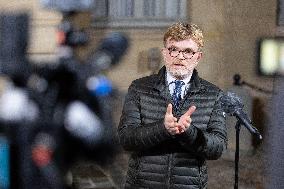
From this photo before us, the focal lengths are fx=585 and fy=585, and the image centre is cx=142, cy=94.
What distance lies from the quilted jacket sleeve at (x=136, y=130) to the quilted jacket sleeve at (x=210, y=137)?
0.28 feet

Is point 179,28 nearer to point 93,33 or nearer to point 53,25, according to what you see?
point 53,25

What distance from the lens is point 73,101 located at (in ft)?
16.6

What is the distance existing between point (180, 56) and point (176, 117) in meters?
0.24

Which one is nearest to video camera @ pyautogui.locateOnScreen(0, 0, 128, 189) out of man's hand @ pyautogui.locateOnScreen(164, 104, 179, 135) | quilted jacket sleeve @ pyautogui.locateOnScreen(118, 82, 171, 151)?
quilted jacket sleeve @ pyautogui.locateOnScreen(118, 82, 171, 151)

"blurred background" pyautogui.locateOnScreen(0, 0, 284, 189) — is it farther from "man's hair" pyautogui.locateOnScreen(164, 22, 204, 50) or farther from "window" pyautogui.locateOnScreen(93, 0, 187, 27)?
"man's hair" pyautogui.locateOnScreen(164, 22, 204, 50)

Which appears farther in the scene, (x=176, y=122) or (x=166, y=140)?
(x=166, y=140)

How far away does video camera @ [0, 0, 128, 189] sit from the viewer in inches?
182

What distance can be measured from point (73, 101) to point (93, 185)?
0.89 metres

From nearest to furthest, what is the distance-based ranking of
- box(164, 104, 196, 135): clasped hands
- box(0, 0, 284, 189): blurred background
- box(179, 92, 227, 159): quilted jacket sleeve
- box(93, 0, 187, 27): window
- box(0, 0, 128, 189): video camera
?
1. box(164, 104, 196, 135): clasped hands
2. box(179, 92, 227, 159): quilted jacket sleeve
3. box(0, 0, 128, 189): video camera
4. box(0, 0, 284, 189): blurred background
5. box(93, 0, 187, 27): window

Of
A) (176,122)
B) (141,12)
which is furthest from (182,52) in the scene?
(141,12)

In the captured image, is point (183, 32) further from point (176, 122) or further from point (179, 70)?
point (176, 122)

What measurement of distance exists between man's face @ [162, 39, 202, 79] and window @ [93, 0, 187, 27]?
3.85 meters

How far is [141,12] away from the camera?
6312mm

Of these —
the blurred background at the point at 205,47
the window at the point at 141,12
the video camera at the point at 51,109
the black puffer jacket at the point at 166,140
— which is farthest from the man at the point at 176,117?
the window at the point at 141,12
